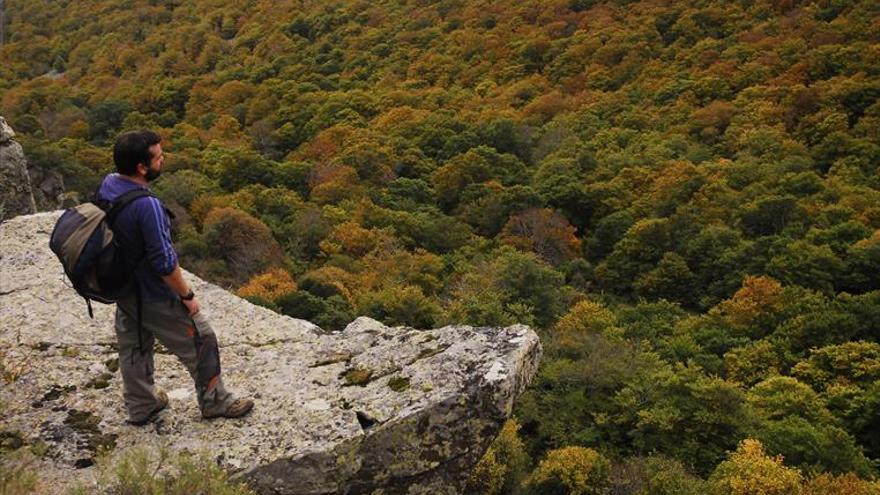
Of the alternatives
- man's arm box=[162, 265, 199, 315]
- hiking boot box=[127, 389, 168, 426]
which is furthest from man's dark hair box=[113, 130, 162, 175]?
hiking boot box=[127, 389, 168, 426]

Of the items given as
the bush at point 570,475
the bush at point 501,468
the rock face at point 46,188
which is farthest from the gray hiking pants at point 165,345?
the rock face at point 46,188

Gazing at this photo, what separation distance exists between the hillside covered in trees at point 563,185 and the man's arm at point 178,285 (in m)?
10.1

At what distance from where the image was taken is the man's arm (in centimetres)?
397

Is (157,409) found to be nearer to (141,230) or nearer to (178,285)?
(178,285)

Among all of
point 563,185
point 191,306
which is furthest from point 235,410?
point 563,185

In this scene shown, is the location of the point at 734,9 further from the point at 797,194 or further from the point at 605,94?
the point at 797,194

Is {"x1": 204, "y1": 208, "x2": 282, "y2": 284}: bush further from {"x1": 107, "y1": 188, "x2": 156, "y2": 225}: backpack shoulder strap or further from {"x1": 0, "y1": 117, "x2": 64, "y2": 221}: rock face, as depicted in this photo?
{"x1": 107, "y1": 188, "x2": 156, "y2": 225}: backpack shoulder strap

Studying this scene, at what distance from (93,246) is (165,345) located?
0.85 metres

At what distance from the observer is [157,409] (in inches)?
182

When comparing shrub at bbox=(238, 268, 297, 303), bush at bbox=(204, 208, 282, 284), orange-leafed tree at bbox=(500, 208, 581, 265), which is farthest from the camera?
orange-leafed tree at bbox=(500, 208, 581, 265)

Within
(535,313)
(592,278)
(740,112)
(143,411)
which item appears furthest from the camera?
(740,112)

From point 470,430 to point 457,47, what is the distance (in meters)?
59.7

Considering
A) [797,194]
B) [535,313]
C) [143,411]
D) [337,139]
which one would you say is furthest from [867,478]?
[337,139]

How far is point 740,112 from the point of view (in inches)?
1686
